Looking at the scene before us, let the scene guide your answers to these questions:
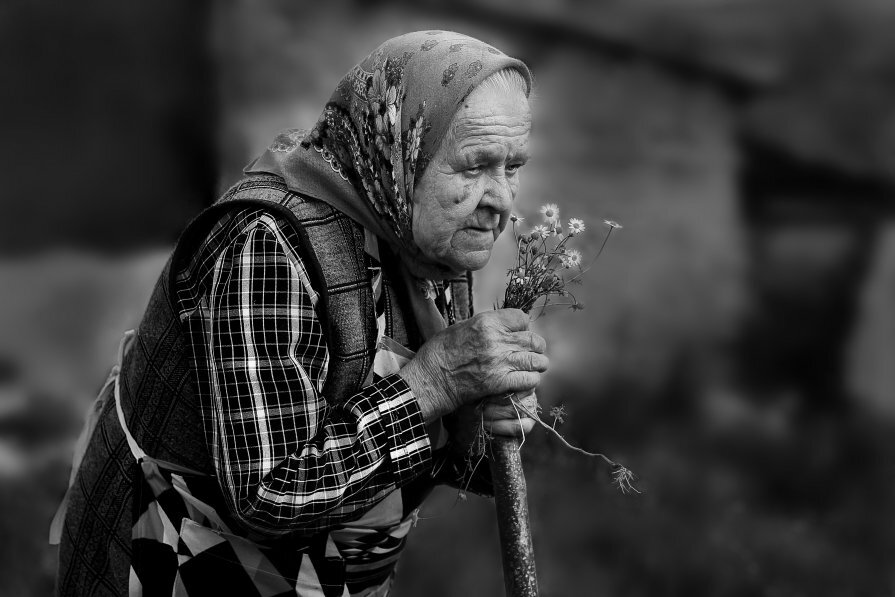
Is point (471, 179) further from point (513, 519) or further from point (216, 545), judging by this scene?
point (216, 545)

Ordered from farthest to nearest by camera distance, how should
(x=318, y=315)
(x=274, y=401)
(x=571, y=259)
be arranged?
(x=571, y=259) < (x=318, y=315) < (x=274, y=401)

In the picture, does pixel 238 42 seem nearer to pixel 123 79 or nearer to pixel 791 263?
pixel 123 79

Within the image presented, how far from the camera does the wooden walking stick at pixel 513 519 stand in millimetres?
2107

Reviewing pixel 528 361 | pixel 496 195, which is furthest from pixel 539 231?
pixel 528 361

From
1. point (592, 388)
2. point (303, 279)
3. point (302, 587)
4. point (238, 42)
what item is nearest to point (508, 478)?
point (302, 587)

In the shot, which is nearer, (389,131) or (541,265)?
(389,131)

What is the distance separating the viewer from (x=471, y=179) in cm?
198

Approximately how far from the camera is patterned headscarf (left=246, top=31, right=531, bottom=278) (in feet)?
6.34

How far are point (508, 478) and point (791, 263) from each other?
293 centimetres

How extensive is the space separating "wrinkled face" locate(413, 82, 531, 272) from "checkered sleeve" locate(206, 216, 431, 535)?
0.99ft

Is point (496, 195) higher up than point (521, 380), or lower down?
higher up

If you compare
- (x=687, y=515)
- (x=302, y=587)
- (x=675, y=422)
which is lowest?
(x=687, y=515)

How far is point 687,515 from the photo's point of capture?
15.0ft

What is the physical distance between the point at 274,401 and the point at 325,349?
0.16 metres
